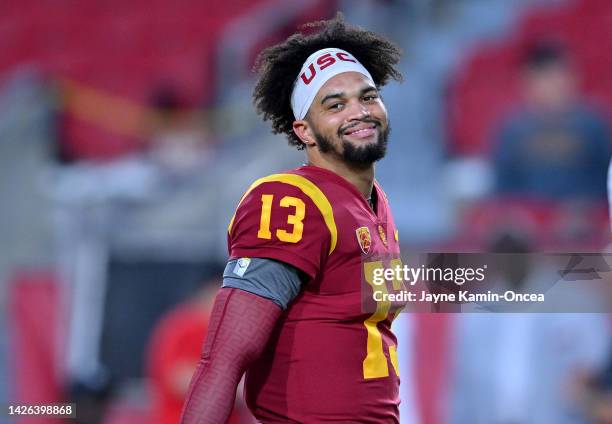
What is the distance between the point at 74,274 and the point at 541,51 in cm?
234

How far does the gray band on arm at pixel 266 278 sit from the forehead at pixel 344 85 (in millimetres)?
450

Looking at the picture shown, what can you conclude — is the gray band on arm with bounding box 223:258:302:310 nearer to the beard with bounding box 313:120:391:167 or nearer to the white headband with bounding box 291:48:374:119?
the beard with bounding box 313:120:391:167

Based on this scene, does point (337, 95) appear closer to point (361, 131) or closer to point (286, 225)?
point (361, 131)

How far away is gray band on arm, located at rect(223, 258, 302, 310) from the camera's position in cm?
192

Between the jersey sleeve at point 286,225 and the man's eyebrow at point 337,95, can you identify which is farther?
the man's eyebrow at point 337,95

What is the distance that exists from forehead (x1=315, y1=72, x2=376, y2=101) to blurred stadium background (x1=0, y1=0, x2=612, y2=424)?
180 cm

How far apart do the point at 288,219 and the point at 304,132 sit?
0.34 meters

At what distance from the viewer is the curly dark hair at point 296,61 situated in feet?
7.75

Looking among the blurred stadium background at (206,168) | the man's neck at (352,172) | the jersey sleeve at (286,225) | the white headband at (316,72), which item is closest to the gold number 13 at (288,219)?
the jersey sleeve at (286,225)

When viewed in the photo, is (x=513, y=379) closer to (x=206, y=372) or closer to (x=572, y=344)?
(x=572, y=344)

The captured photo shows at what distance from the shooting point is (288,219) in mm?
1954

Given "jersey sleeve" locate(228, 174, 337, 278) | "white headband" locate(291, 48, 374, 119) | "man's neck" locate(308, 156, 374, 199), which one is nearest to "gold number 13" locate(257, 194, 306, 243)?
"jersey sleeve" locate(228, 174, 337, 278)

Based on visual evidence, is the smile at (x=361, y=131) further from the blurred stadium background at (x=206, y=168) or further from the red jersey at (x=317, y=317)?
the blurred stadium background at (x=206, y=168)

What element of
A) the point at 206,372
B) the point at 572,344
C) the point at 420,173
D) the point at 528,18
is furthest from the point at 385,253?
the point at 528,18
